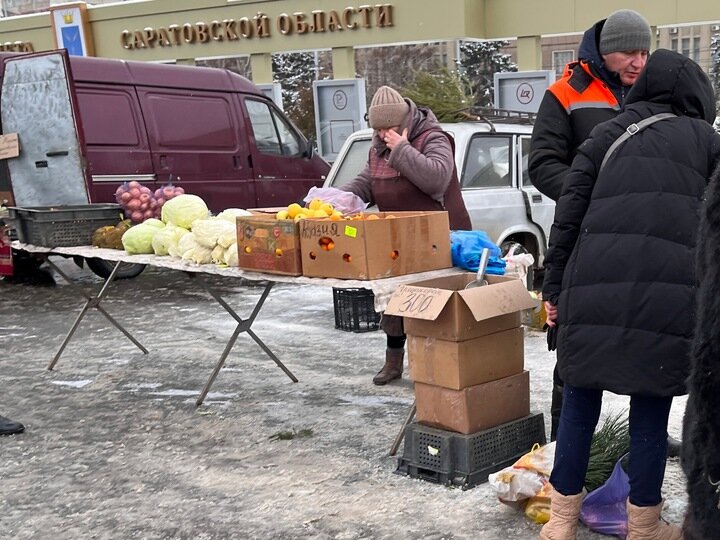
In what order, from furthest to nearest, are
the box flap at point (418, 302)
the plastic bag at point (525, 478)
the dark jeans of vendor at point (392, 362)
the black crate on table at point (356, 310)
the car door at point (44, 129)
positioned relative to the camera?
the car door at point (44, 129) → the black crate on table at point (356, 310) → the dark jeans of vendor at point (392, 362) → the box flap at point (418, 302) → the plastic bag at point (525, 478)

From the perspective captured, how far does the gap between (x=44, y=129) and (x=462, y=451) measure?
643cm

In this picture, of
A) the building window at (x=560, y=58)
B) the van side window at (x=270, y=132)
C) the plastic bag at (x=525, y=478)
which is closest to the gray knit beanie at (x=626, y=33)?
the plastic bag at (x=525, y=478)

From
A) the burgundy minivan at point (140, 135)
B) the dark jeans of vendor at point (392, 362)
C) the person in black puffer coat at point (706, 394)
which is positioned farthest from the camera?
the burgundy minivan at point (140, 135)

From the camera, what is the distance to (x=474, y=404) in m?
3.79

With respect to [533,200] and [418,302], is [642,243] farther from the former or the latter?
[533,200]

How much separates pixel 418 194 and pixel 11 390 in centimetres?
307

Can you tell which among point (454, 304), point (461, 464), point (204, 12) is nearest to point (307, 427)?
point (461, 464)

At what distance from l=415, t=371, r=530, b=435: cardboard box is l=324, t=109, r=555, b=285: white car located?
3463 mm

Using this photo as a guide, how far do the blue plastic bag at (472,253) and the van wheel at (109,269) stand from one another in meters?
6.16

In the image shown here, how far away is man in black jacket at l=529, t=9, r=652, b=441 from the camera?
369 cm

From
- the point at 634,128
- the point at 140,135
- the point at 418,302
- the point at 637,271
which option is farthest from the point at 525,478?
the point at 140,135

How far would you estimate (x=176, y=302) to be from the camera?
29.2 ft

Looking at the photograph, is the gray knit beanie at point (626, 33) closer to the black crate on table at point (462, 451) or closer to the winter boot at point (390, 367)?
the black crate on table at point (462, 451)

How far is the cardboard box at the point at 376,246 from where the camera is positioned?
407cm
